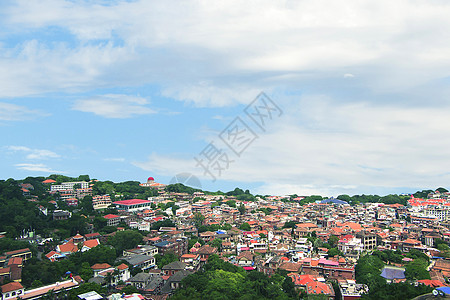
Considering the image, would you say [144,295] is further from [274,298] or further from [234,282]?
[274,298]

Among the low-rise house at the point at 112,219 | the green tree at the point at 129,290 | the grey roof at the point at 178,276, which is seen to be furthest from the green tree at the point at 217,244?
the low-rise house at the point at 112,219

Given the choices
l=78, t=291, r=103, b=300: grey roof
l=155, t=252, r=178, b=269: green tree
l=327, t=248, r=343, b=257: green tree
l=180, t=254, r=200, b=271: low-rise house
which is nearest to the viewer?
l=78, t=291, r=103, b=300: grey roof

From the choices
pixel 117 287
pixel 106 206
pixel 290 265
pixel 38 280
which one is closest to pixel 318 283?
pixel 290 265

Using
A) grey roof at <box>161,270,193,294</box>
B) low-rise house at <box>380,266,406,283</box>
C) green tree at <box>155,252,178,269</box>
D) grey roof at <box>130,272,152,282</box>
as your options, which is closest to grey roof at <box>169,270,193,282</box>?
grey roof at <box>161,270,193,294</box>

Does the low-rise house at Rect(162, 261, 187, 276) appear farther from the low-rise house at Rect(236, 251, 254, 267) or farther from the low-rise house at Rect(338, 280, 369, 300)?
the low-rise house at Rect(338, 280, 369, 300)

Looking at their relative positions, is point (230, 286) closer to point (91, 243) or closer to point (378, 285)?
point (378, 285)
